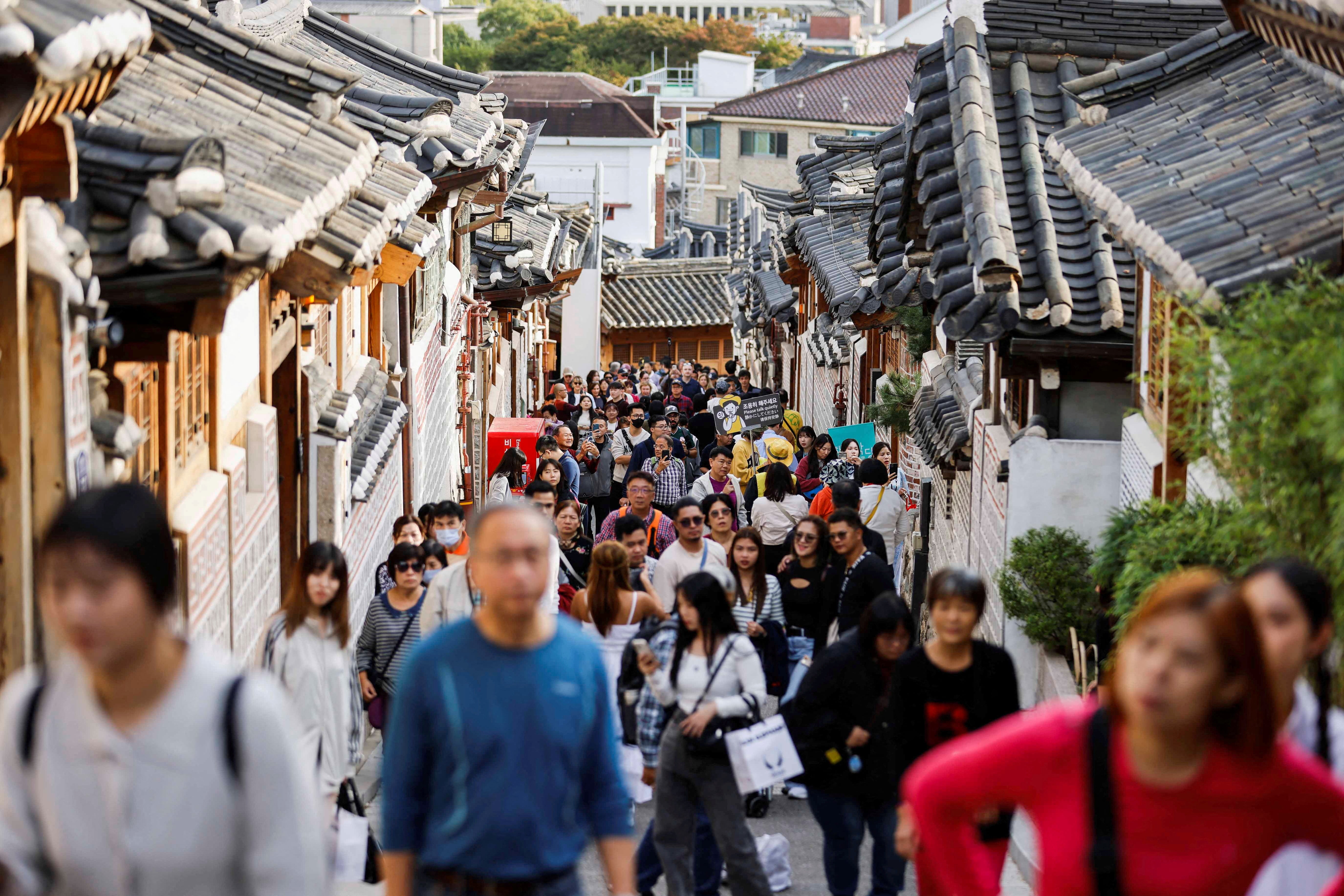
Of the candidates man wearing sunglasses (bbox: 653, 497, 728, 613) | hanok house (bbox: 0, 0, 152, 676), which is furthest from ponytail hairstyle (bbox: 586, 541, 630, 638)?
hanok house (bbox: 0, 0, 152, 676)

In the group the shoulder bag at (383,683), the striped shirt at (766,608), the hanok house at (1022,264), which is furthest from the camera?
the hanok house at (1022,264)

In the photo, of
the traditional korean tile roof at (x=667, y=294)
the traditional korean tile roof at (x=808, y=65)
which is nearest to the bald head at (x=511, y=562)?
the traditional korean tile roof at (x=667, y=294)

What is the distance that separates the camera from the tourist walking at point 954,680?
22.2ft

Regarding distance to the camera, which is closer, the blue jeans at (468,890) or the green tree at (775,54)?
the blue jeans at (468,890)

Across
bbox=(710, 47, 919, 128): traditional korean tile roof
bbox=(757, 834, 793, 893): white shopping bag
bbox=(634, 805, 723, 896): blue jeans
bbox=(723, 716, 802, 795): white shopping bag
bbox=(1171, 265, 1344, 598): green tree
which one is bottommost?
bbox=(757, 834, 793, 893): white shopping bag

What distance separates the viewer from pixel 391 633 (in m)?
9.80

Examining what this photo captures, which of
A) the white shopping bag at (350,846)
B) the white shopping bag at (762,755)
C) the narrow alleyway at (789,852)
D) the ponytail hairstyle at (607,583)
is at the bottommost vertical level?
the narrow alleyway at (789,852)

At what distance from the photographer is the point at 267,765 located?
3.63 m

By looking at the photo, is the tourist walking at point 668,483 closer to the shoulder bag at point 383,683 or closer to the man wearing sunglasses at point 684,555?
the man wearing sunglasses at point 684,555

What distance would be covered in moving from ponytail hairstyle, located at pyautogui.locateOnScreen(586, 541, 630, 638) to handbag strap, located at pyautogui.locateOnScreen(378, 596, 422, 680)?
3.48 feet

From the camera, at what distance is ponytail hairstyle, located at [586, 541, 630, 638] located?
933 centimetres

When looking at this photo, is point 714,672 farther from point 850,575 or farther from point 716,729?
point 850,575

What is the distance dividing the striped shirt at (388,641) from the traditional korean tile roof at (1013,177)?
413 cm

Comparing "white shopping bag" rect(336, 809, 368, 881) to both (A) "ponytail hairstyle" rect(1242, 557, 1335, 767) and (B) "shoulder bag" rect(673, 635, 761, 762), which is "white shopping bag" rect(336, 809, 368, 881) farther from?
(A) "ponytail hairstyle" rect(1242, 557, 1335, 767)
